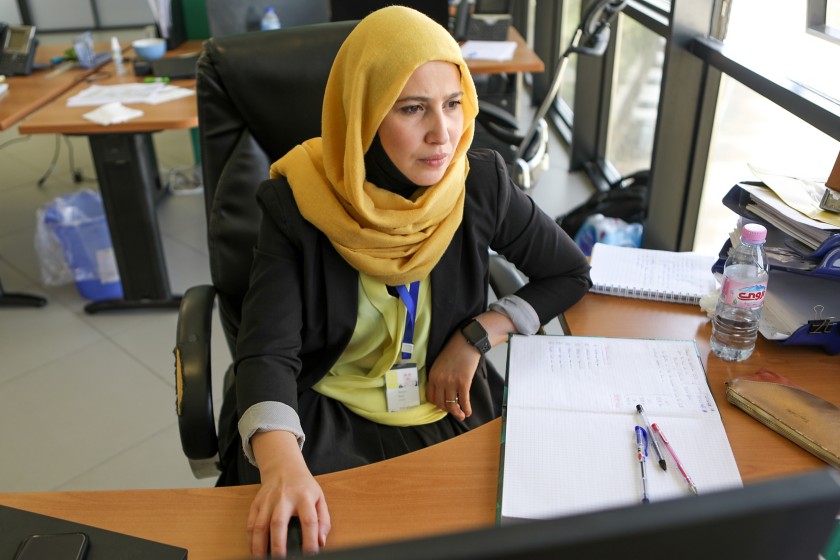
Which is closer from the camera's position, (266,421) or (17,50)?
(266,421)

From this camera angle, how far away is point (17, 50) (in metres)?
2.90

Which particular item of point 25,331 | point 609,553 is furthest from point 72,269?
point 609,553

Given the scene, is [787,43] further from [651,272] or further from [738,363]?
[738,363]

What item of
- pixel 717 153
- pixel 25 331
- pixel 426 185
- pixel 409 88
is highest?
pixel 409 88

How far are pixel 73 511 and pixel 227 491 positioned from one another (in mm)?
188

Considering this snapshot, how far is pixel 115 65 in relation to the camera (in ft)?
9.98

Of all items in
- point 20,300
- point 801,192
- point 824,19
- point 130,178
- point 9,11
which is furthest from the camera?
point 9,11

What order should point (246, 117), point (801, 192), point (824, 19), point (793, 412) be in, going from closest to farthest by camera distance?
point (793, 412) < point (801, 192) < point (246, 117) < point (824, 19)

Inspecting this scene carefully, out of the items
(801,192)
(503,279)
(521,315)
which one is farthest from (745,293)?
(503,279)

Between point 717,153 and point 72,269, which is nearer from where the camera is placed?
point 717,153

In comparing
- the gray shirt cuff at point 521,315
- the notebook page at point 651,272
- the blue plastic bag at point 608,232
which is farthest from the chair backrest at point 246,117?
the blue plastic bag at point 608,232

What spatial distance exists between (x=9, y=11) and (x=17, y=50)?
15.3 ft

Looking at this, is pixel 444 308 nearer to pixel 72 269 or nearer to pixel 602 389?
pixel 602 389

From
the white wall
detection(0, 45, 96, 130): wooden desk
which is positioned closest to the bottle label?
detection(0, 45, 96, 130): wooden desk
